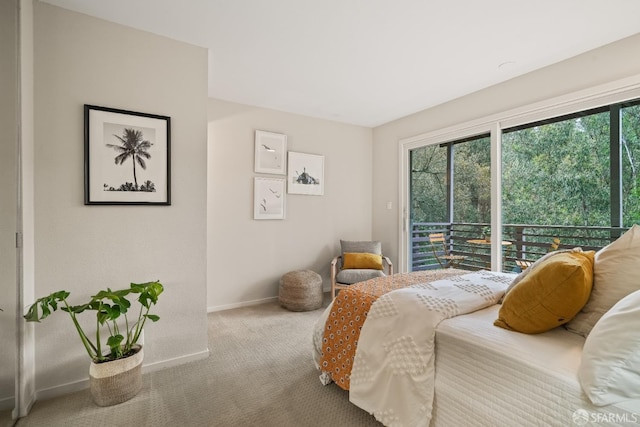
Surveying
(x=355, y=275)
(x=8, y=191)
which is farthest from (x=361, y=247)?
(x=8, y=191)

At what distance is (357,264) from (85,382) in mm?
2880

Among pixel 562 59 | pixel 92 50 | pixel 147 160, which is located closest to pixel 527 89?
pixel 562 59

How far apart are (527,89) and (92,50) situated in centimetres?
376

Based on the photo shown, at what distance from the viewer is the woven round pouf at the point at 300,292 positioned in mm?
3658

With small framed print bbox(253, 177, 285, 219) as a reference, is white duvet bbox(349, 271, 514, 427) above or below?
below

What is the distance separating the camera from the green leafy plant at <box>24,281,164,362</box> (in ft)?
5.86

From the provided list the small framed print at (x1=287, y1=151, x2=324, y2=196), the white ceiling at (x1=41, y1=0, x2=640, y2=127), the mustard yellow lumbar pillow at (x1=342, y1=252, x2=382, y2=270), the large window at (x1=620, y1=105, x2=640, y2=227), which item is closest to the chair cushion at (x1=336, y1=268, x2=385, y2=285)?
the mustard yellow lumbar pillow at (x1=342, y1=252, x2=382, y2=270)

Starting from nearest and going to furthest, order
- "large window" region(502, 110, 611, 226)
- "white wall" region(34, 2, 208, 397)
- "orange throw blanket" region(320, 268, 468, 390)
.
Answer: "orange throw blanket" region(320, 268, 468, 390)
"white wall" region(34, 2, 208, 397)
"large window" region(502, 110, 611, 226)

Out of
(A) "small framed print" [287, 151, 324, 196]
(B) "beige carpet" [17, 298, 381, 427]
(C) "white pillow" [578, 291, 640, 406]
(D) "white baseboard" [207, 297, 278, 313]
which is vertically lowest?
(B) "beige carpet" [17, 298, 381, 427]

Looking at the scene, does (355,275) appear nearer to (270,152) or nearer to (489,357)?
→ (270,152)

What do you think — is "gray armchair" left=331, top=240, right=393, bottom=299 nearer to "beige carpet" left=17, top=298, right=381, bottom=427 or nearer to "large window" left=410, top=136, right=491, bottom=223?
"large window" left=410, top=136, right=491, bottom=223

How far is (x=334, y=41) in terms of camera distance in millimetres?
2455

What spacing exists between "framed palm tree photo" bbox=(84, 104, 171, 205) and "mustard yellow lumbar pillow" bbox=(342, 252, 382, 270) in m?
2.40

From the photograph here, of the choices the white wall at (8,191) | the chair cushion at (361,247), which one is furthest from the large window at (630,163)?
the white wall at (8,191)
